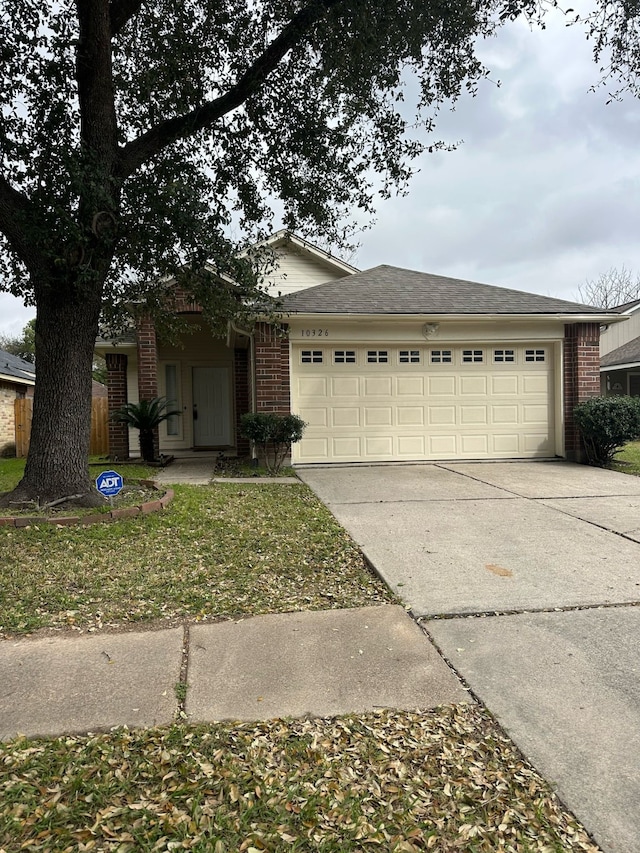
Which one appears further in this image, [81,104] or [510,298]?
[510,298]

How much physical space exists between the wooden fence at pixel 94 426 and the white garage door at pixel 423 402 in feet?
23.2

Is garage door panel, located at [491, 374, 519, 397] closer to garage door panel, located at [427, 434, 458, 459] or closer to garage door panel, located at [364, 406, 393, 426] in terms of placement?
garage door panel, located at [427, 434, 458, 459]

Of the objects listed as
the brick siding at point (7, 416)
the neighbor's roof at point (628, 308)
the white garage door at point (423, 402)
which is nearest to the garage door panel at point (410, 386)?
the white garage door at point (423, 402)

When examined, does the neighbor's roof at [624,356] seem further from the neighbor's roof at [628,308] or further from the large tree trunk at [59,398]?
the large tree trunk at [59,398]

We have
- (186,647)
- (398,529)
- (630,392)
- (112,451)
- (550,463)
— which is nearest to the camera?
(186,647)

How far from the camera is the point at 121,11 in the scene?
6555 millimetres

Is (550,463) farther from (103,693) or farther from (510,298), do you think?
(103,693)

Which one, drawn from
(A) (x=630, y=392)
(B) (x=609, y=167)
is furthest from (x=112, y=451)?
(A) (x=630, y=392)

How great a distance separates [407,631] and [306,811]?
1495 millimetres

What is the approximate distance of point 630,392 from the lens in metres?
19.8

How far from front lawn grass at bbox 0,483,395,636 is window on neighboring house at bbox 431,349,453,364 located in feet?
16.9

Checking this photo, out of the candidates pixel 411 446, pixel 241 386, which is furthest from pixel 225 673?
pixel 241 386

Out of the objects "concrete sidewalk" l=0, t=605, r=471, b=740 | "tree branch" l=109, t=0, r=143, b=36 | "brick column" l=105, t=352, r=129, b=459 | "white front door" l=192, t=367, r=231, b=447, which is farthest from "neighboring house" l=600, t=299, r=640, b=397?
"concrete sidewalk" l=0, t=605, r=471, b=740

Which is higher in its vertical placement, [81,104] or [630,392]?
[81,104]
